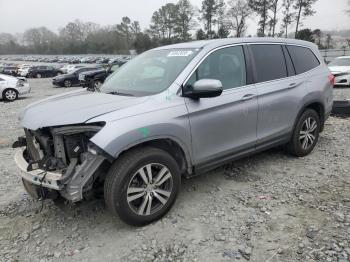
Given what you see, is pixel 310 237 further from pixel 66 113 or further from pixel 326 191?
pixel 66 113

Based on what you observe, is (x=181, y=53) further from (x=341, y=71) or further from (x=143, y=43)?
(x=143, y=43)

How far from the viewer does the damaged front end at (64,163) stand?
2973 millimetres

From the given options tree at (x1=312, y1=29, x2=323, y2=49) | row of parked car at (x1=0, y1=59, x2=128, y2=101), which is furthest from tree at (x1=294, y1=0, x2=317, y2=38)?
row of parked car at (x1=0, y1=59, x2=128, y2=101)

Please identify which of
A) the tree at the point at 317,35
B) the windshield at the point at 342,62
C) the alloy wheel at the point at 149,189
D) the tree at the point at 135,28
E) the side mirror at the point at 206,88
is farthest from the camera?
the tree at the point at 135,28

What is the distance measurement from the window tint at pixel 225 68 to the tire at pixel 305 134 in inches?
55.9

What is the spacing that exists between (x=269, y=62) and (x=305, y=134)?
1.38m

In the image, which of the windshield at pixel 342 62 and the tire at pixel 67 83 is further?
the tire at pixel 67 83

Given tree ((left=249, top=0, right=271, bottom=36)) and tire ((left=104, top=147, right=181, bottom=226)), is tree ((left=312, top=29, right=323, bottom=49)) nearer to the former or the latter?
tree ((left=249, top=0, right=271, bottom=36))

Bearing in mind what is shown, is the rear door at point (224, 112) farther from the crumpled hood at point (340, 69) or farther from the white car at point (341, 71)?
the crumpled hood at point (340, 69)

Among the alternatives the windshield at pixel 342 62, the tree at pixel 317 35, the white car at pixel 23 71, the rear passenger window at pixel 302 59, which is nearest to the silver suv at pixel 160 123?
the rear passenger window at pixel 302 59

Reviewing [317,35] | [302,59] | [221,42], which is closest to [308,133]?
[302,59]

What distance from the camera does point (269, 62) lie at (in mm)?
4480

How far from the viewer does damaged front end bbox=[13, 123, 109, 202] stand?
2.97 m

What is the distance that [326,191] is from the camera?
160 inches
